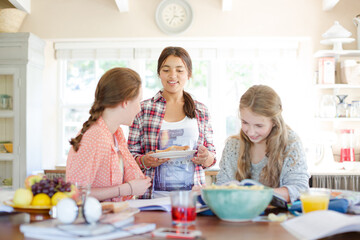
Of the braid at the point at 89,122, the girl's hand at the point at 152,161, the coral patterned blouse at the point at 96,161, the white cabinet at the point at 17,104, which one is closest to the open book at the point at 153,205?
the coral patterned blouse at the point at 96,161

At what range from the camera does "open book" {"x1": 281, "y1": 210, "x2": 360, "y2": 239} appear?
3.49 feet

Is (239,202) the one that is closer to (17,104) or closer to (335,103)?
(335,103)

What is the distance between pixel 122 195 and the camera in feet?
5.60

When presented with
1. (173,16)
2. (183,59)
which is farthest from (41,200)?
(173,16)

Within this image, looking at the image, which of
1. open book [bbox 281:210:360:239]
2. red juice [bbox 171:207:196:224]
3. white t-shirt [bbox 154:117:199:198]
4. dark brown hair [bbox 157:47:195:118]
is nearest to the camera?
open book [bbox 281:210:360:239]

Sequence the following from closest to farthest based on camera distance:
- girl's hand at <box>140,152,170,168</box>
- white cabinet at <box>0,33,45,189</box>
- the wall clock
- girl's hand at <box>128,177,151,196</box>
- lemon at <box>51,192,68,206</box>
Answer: lemon at <box>51,192,68,206</box> → girl's hand at <box>128,177,151,196</box> → girl's hand at <box>140,152,170,168</box> → white cabinet at <box>0,33,45,189</box> → the wall clock

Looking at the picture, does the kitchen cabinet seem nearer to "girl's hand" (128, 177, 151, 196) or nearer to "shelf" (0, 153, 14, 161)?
"girl's hand" (128, 177, 151, 196)

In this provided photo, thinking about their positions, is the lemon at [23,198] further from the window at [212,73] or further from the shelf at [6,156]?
the window at [212,73]

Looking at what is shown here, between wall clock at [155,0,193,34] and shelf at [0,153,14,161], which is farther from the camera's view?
wall clock at [155,0,193,34]

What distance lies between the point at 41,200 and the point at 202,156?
1000mm

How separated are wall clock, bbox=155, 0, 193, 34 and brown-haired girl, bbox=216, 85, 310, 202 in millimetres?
2597

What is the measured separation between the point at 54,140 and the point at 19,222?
3.47m

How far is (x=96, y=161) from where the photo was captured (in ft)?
5.48

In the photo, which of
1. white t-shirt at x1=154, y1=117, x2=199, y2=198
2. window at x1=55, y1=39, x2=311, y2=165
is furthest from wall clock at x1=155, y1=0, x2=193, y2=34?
white t-shirt at x1=154, y1=117, x2=199, y2=198
